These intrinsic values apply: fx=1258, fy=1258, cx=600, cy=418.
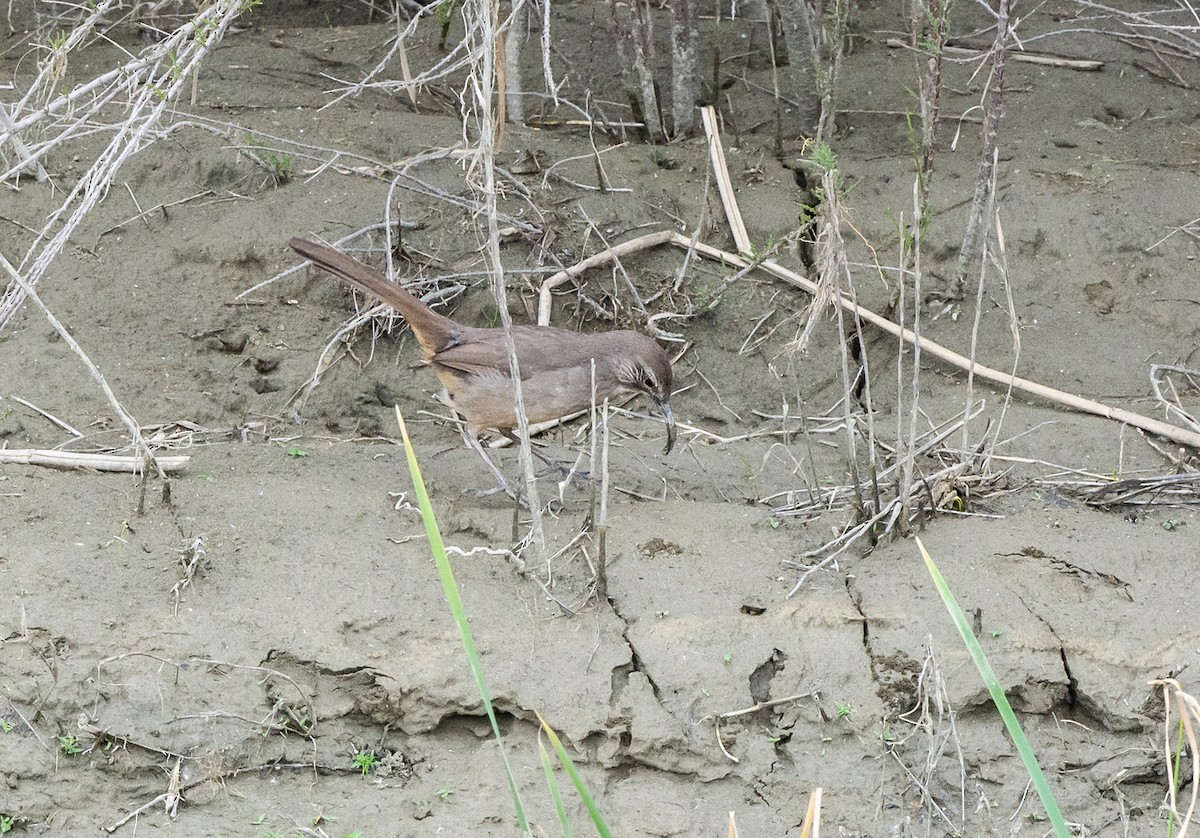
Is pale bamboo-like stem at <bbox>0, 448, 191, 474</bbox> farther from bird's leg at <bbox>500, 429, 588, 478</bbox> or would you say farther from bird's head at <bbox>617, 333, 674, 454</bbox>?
bird's head at <bbox>617, 333, 674, 454</bbox>

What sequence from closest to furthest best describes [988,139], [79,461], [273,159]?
[79,461] → [988,139] → [273,159]

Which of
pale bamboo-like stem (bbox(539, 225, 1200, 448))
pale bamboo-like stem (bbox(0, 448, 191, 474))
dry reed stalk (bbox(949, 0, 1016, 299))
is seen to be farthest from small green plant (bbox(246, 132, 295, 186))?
dry reed stalk (bbox(949, 0, 1016, 299))

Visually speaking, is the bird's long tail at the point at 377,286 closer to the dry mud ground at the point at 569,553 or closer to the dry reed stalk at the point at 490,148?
the dry mud ground at the point at 569,553

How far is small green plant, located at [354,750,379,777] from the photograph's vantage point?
12.9 ft

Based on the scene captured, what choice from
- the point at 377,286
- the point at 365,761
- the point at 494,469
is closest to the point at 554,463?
the point at 494,469

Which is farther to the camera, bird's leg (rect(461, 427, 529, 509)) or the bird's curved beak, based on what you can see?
the bird's curved beak

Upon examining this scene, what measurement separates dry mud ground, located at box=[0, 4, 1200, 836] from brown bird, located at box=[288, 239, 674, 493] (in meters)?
0.29

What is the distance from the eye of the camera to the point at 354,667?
13.1 ft

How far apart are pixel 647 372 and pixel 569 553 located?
1.18 m

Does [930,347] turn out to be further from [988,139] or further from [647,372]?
[647,372]

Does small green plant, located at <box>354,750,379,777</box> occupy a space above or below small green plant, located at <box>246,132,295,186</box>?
below

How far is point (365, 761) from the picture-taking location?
3.93 m

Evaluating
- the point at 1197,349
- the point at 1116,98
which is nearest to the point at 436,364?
the point at 1197,349

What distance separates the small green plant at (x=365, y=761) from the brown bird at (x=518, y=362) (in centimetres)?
147
